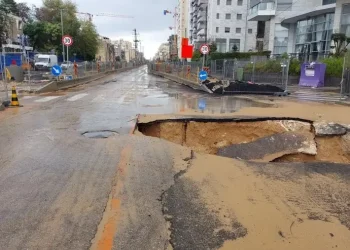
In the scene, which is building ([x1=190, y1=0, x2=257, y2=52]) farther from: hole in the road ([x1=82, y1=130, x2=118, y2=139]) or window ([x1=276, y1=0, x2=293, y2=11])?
hole in the road ([x1=82, y1=130, x2=118, y2=139])

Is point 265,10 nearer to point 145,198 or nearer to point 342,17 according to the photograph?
point 342,17

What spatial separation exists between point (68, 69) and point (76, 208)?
1003 inches

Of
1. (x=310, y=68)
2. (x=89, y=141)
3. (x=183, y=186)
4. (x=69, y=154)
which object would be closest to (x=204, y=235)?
(x=183, y=186)

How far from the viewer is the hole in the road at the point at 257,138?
31.7ft

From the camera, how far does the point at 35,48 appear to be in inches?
2511

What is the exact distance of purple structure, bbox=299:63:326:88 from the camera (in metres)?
23.1

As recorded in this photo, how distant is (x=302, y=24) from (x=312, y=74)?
21265 mm

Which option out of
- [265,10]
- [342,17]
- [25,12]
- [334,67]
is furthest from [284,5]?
[25,12]

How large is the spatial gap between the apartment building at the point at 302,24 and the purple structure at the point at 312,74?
11.6 metres

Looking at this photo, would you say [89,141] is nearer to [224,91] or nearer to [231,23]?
[224,91]

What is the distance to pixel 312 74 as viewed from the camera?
23516mm

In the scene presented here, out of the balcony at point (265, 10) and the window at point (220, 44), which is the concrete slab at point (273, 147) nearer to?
the balcony at point (265, 10)

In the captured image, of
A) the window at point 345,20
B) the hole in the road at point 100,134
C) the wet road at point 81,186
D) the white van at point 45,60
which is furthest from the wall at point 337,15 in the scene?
the white van at point 45,60

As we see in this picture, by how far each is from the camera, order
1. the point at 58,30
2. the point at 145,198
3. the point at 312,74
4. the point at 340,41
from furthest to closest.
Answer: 1. the point at 58,30
2. the point at 340,41
3. the point at 312,74
4. the point at 145,198
